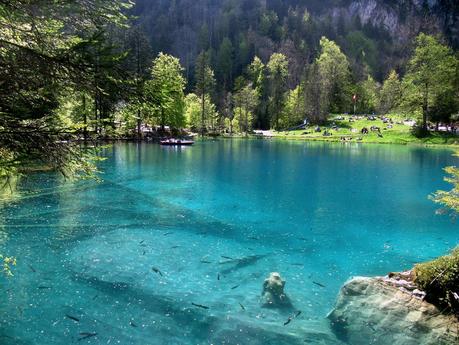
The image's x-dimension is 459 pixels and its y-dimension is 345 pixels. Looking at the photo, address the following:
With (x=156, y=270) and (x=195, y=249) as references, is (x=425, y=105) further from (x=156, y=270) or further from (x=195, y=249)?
(x=156, y=270)

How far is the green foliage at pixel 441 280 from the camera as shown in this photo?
34.6ft

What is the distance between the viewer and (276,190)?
34562mm

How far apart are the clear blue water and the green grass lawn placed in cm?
5039

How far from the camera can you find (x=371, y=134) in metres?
96.3

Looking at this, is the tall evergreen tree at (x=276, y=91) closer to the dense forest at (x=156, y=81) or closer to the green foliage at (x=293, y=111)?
the dense forest at (x=156, y=81)

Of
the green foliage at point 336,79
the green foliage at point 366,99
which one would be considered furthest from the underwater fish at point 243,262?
the green foliage at point 366,99

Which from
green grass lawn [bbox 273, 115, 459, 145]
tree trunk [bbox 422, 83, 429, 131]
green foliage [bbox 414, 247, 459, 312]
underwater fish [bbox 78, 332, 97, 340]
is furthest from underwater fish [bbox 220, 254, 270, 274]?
tree trunk [bbox 422, 83, 429, 131]

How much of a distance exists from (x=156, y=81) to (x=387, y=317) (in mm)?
9091

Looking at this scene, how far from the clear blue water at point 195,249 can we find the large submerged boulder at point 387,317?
2.30 ft

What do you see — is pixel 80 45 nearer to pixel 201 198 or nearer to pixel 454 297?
pixel 454 297

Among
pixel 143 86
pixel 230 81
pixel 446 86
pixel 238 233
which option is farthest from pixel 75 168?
pixel 230 81

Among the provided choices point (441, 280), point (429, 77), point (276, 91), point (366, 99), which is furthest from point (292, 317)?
point (366, 99)

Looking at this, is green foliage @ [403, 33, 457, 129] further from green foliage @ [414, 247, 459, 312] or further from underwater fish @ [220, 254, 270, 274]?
green foliage @ [414, 247, 459, 312]

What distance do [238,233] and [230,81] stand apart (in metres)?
167
